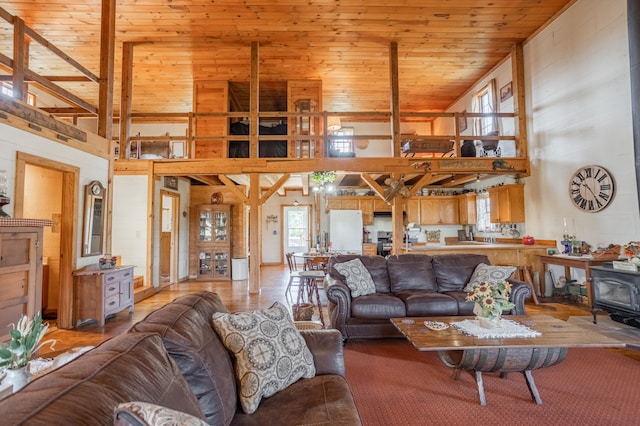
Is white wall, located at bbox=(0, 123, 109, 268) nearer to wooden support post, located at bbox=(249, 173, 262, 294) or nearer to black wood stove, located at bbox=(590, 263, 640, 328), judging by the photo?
wooden support post, located at bbox=(249, 173, 262, 294)

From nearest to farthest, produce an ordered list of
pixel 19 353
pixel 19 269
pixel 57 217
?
pixel 19 353 < pixel 19 269 < pixel 57 217

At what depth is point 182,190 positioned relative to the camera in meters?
7.70

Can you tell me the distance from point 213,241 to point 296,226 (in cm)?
371

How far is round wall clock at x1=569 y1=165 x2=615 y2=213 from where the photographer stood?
441 cm

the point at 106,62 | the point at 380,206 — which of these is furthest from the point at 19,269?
the point at 380,206

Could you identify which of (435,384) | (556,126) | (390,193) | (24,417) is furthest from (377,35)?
(24,417)

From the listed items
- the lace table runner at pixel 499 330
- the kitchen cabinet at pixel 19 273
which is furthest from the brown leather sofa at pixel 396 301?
the kitchen cabinet at pixel 19 273

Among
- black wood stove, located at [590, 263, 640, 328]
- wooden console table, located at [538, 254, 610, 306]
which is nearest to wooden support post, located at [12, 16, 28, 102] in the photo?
black wood stove, located at [590, 263, 640, 328]

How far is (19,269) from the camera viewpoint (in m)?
3.12

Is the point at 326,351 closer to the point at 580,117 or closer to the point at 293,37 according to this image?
the point at 580,117

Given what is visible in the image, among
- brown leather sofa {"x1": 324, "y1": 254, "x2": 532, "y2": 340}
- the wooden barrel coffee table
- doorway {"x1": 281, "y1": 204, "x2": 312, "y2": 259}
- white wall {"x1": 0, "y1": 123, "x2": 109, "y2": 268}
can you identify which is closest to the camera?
the wooden barrel coffee table

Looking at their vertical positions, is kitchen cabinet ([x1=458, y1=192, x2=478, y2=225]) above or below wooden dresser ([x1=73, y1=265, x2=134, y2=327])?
above

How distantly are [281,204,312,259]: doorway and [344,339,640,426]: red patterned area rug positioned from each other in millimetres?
7952

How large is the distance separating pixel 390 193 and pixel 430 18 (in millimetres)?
3052
